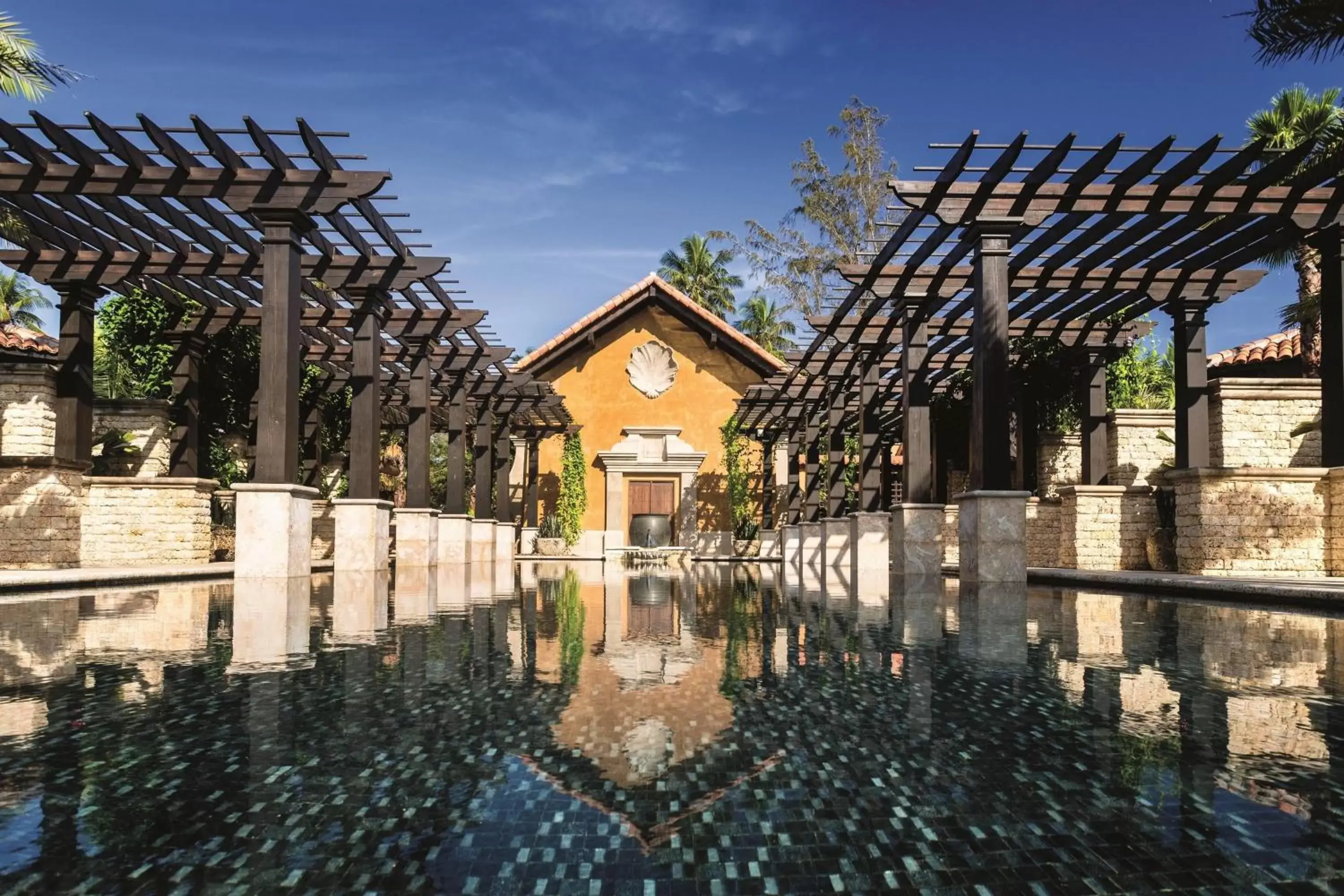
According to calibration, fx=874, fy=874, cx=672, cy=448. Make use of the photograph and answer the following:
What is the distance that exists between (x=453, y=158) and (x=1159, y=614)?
13234 millimetres

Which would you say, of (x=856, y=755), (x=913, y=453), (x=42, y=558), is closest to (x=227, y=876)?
(x=856, y=755)

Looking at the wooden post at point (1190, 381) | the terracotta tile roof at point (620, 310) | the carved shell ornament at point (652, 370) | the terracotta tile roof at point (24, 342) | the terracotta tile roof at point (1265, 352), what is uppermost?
the terracotta tile roof at point (620, 310)

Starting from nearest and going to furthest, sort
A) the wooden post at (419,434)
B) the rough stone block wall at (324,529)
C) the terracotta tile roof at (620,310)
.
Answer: the wooden post at (419,434) → the rough stone block wall at (324,529) → the terracotta tile roof at (620,310)

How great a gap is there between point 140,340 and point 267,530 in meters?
10.9

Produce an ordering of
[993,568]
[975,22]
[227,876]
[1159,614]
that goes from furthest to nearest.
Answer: [975,22]
[993,568]
[1159,614]
[227,876]

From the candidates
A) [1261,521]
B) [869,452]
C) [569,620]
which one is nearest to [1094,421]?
[869,452]

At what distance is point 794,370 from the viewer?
58.2 ft

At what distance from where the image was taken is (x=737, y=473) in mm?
27828

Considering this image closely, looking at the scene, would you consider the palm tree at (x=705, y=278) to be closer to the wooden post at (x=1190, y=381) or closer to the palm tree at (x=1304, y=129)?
the palm tree at (x=1304, y=129)

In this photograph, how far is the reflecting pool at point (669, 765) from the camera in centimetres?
181

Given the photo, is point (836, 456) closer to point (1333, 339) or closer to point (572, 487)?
point (1333, 339)

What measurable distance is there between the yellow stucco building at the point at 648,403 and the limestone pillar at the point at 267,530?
59.4 ft

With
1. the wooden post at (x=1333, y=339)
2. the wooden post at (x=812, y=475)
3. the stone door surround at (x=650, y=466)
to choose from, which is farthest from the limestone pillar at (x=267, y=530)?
the stone door surround at (x=650, y=466)

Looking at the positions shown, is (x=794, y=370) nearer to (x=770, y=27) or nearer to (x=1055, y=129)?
(x=1055, y=129)
